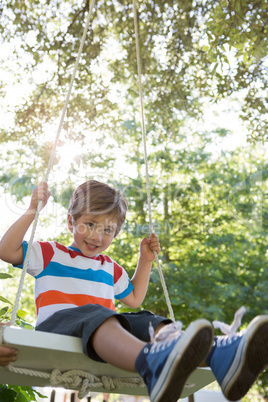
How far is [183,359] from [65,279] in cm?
74

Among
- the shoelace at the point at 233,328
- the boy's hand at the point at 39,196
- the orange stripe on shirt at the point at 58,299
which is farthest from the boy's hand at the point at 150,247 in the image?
the shoelace at the point at 233,328

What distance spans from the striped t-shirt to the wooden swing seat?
0.23 metres

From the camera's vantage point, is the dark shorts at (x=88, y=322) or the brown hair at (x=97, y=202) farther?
the brown hair at (x=97, y=202)

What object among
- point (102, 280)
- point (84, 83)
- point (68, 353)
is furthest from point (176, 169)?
point (68, 353)

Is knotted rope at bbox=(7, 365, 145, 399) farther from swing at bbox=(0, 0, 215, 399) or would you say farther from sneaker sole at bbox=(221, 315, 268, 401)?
sneaker sole at bbox=(221, 315, 268, 401)

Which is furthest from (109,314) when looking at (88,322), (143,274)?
(143,274)

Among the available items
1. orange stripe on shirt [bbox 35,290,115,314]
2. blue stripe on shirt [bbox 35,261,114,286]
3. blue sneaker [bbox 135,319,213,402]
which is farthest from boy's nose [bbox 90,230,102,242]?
blue sneaker [bbox 135,319,213,402]

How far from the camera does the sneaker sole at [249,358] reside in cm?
120

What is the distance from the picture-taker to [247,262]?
24.5 feet

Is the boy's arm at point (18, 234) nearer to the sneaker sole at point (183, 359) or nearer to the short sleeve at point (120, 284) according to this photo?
the short sleeve at point (120, 284)

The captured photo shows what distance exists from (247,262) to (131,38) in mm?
4198

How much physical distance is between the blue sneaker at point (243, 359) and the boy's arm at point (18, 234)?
0.81 meters

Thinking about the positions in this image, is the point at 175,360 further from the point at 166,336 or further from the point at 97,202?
the point at 97,202

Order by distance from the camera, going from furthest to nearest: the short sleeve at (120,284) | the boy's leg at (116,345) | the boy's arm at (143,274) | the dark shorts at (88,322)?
the boy's arm at (143,274) < the short sleeve at (120,284) < the dark shorts at (88,322) < the boy's leg at (116,345)
